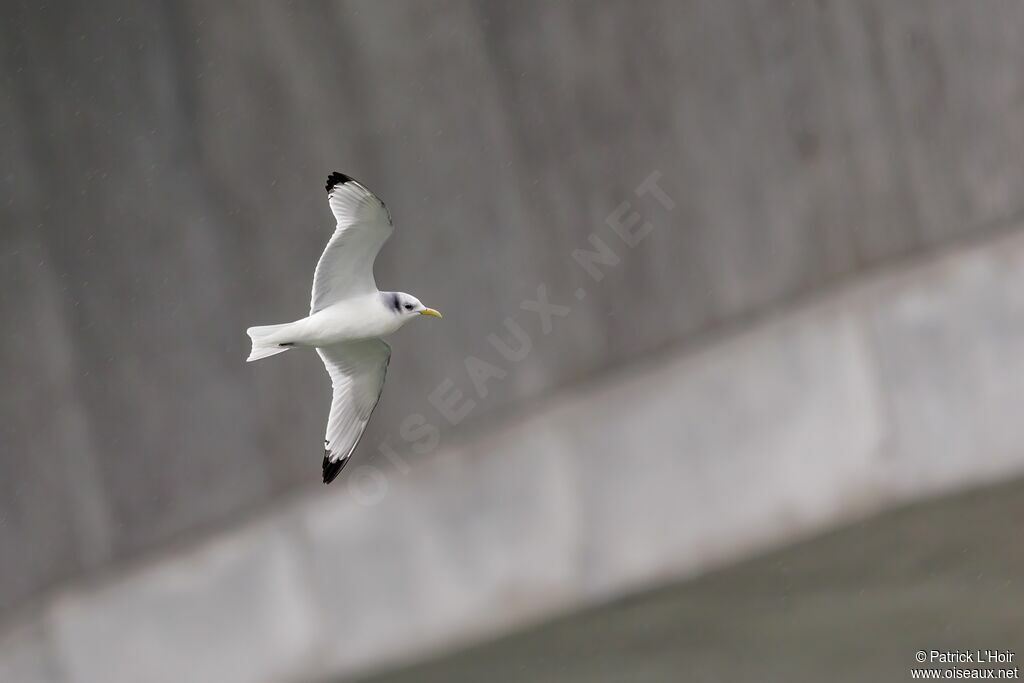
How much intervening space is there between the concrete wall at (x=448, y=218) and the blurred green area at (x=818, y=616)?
0.16 meters

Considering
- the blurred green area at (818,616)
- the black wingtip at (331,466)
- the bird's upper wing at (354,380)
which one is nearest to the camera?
the black wingtip at (331,466)

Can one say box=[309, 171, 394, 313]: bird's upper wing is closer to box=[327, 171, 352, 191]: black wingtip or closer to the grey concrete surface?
box=[327, 171, 352, 191]: black wingtip

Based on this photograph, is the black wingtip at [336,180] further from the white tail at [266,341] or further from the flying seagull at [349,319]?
the white tail at [266,341]

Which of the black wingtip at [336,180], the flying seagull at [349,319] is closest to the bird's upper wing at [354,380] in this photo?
the flying seagull at [349,319]

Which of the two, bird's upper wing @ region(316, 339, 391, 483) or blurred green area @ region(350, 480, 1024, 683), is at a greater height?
bird's upper wing @ region(316, 339, 391, 483)

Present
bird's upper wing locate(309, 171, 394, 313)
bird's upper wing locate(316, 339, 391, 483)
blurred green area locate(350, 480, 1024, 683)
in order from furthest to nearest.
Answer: blurred green area locate(350, 480, 1024, 683)
bird's upper wing locate(316, 339, 391, 483)
bird's upper wing locate(309, 171, 394, 313)

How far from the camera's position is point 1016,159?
6.41m

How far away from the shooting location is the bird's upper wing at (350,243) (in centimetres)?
507

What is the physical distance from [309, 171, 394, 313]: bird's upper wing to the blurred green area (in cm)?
207

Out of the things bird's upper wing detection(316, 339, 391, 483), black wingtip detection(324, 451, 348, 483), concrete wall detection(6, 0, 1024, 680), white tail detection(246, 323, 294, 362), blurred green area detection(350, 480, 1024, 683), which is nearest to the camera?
white tail detection(246, 323, 294, 362)

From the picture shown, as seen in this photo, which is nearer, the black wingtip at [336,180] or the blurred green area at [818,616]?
the black wingtip at [336,180]

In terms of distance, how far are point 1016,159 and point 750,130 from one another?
1.06 metres

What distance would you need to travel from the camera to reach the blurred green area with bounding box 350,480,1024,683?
621 centimetres

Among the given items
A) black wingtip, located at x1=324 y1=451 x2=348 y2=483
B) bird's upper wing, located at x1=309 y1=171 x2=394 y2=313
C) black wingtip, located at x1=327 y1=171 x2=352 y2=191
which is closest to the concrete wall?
black wingtip, located at x1=324 y1=451 x2=348 y2=483
